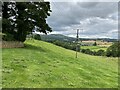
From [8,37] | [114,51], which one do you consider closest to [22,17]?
[8,37]

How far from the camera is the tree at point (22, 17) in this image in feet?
131

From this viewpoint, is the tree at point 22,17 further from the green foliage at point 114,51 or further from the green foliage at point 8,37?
the green foliage at point 114,51

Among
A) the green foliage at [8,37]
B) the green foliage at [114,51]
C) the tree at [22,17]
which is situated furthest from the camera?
the green foliage at [114,51]

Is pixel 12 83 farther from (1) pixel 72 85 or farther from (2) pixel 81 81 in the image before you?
(2) pixel 81 81

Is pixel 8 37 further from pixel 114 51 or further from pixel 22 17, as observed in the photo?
pixel 114 51

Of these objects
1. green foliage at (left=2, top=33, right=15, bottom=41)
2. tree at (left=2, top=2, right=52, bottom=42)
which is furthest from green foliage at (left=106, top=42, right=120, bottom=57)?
green foliage at (left=2, top=33, right=15, bottom=41)

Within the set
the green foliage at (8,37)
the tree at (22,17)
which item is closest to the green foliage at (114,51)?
the tree at (22,17)

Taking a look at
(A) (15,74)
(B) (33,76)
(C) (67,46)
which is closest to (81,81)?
(B) (33,76)

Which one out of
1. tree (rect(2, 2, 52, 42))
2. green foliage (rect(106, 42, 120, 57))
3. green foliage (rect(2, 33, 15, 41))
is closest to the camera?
green foliage (rect(2, 33, 15, 41))

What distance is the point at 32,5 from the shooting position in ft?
135

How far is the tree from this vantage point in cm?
4003

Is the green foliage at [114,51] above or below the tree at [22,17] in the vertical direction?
below

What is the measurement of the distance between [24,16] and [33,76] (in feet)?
73.8

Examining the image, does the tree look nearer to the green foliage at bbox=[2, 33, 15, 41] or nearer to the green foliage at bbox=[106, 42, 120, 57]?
the green foliage at bbox=[2, 33, 15, 41]
